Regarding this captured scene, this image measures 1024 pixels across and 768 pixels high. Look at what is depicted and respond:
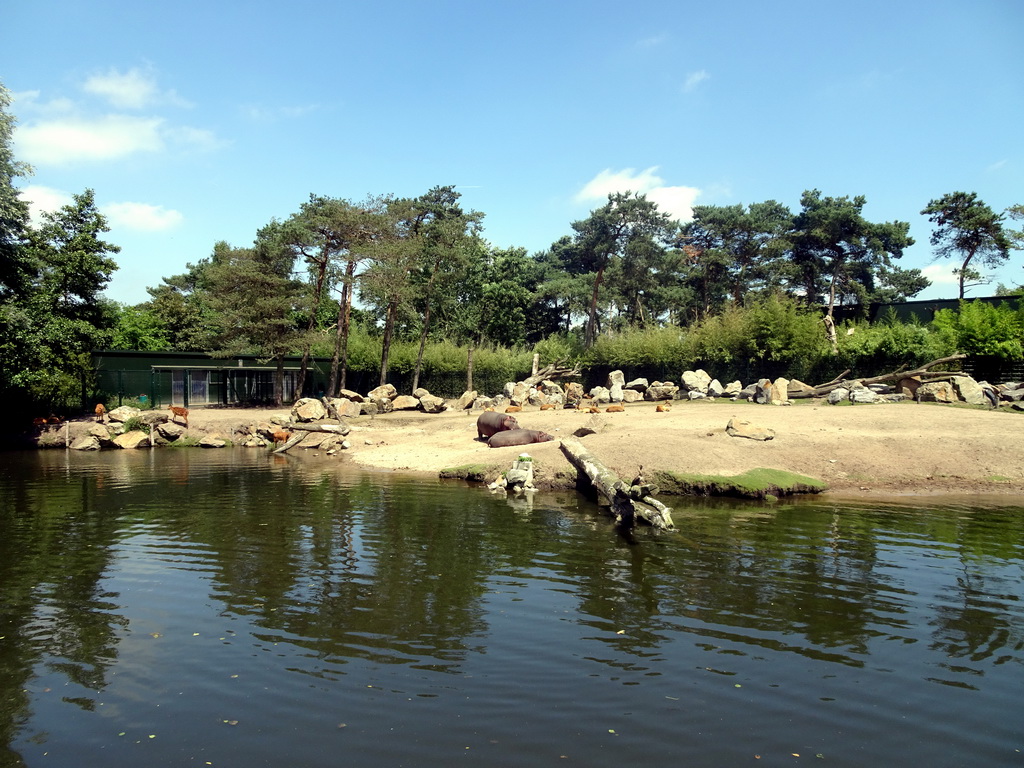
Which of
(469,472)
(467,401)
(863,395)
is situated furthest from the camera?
(467,401)

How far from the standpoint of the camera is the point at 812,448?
16.9m

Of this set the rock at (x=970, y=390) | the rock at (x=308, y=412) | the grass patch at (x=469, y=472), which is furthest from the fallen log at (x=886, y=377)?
the rock at (x=308, y=412)

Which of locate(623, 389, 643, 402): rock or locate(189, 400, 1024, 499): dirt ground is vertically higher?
locate(623, 389, 643, 402): rock

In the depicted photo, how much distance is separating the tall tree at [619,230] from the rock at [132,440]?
2579 cm

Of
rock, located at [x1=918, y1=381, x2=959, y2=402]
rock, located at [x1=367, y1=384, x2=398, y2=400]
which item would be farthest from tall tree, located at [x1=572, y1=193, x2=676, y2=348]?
rock, located at [x1=918, y1=381, x2=959, y2=402]

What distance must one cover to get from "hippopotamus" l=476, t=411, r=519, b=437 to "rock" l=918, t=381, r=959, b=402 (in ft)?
47.6

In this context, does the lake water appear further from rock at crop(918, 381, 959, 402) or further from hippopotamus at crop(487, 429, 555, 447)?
rock at crop(918, 381, 959, 402)

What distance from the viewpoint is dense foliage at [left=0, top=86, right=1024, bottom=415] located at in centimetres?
2827

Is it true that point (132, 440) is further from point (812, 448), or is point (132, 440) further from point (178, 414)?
point (812, 448)

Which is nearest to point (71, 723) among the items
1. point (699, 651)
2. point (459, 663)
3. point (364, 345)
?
point (459, 663)

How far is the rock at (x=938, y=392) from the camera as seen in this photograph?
24.1 meters

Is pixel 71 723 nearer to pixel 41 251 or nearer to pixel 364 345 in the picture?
pixel 41 251

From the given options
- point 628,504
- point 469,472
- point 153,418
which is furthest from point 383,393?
point 628,504

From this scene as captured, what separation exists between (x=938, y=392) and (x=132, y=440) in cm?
2883
